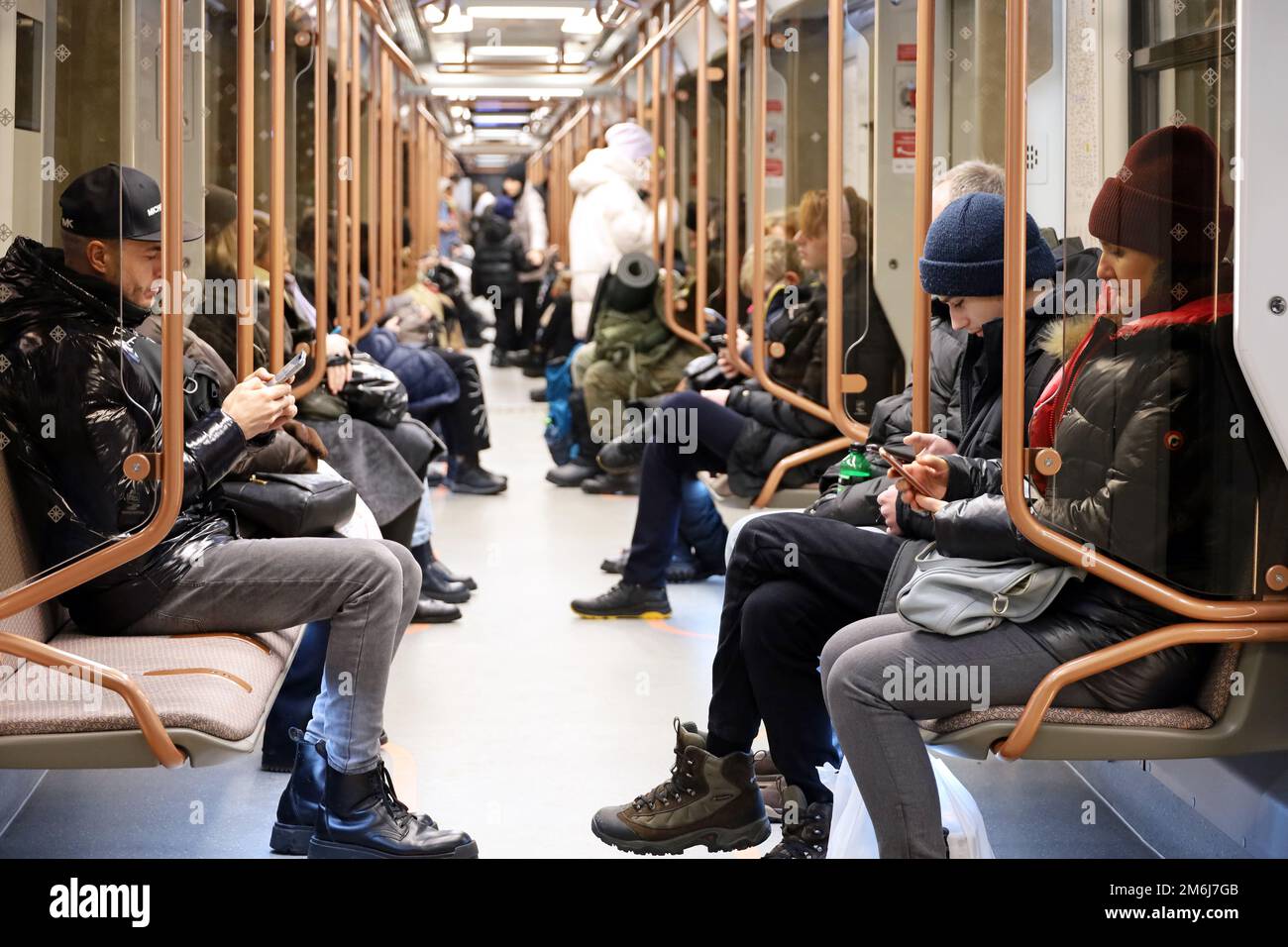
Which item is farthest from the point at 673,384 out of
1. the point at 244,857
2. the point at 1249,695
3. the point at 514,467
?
the point at 1249,695

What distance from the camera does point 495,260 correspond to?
15.1 metres

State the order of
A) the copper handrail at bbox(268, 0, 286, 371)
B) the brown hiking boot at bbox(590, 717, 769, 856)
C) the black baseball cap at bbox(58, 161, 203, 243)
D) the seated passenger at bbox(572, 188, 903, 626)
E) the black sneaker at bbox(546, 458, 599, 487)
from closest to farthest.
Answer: the black baseball cap at bbox(58, 161, 203, 243)
the brown hiking boot at bbox(590, 717, 769, 856)
the copper handrail at bbox(268, 0, 286, 371)
the seated passenger at bbox(572, 188, 903, 626)
the black sneaker at bbox(546, 458, 599, 487)

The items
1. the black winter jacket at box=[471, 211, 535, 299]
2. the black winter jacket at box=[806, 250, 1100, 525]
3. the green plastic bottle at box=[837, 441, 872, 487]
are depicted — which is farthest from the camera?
the black winter jacket at box=[471, 211, 535, 299]

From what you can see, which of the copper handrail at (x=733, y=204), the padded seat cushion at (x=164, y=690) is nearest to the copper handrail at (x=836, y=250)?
the copper handrail at (x=733, y=204)

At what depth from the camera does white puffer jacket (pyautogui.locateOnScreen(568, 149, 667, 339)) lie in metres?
8.38

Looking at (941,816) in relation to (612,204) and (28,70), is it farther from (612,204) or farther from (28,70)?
(612,204)

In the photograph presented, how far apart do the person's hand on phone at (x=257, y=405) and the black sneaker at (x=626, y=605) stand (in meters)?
2.49

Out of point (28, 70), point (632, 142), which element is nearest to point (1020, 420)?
point (28, 70)

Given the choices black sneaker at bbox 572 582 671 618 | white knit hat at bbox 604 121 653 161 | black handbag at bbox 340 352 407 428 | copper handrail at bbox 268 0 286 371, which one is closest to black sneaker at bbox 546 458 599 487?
white knit hat at bbox 604 121 653 161

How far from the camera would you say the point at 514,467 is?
29.5 feet

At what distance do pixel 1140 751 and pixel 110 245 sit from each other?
1868 millimetres

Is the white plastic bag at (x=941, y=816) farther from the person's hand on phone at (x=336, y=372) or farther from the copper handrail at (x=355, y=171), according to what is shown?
the copper handrail at (x=355, y=171)

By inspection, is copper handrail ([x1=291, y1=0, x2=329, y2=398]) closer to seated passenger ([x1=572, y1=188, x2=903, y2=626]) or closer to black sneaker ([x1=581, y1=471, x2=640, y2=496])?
seated passenger ([x1=572, y1=188, x2=903, y2=626])
